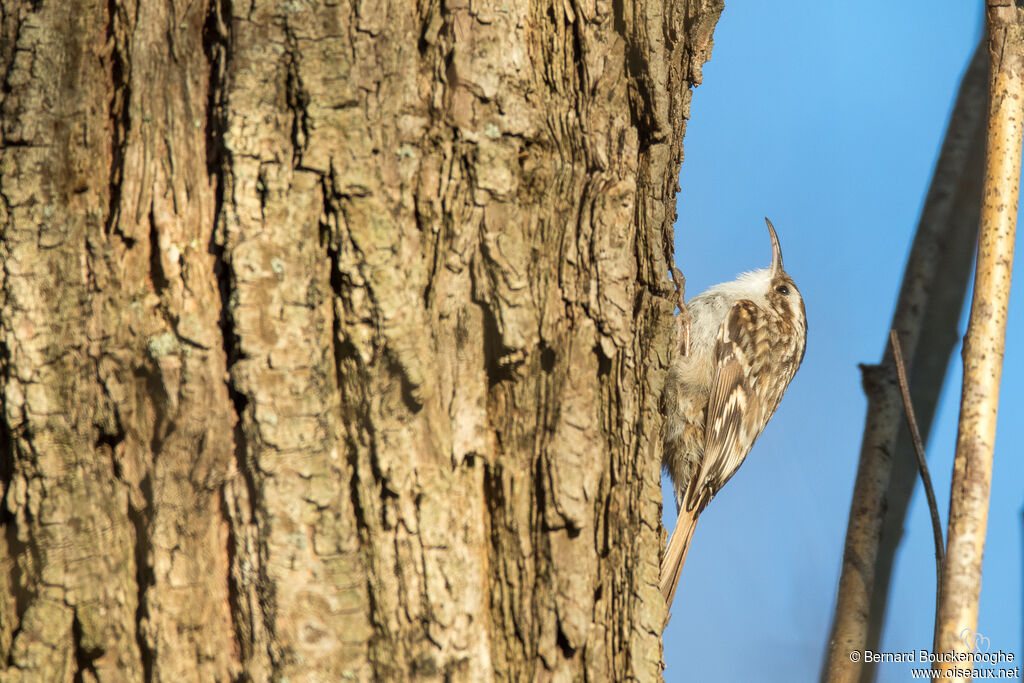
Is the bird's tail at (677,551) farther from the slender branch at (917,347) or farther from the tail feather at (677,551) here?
the slender branch at (917,347)

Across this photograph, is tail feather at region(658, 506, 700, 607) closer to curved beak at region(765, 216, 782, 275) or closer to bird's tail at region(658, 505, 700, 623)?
bird's tail at region(658, 505, 700, 623)

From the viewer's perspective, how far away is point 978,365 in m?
1.46

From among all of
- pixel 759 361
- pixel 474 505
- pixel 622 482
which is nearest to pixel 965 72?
pixel 759 361

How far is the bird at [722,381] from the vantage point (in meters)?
2.46

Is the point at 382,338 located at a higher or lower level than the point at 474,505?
higher

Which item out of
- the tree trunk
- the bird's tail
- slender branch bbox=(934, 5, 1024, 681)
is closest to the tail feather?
the bird's tail

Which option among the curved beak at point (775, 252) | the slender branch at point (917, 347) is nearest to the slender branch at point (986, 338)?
the slender branch at point (917, 347)

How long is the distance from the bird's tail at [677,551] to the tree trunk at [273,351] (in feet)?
3.61

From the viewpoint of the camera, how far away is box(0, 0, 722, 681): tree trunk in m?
0.97

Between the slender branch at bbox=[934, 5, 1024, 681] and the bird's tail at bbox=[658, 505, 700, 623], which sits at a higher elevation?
the slender branch at bbox=[934, 5, 1024, 681]

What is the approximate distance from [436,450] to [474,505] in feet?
0.29

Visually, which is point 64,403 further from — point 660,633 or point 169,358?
point 660,633

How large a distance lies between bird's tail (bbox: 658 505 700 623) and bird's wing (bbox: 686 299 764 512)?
0.03 meters

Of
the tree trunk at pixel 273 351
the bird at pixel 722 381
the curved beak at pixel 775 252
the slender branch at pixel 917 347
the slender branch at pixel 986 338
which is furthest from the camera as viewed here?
the curved beak at pixel 775 252
